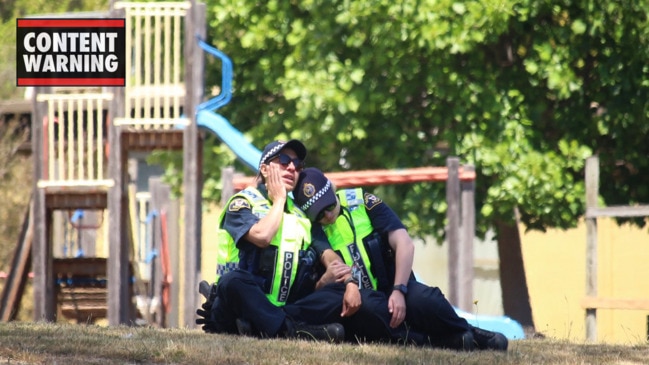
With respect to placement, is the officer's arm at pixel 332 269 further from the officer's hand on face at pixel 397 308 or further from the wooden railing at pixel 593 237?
the wooden railing at pixel 593 237

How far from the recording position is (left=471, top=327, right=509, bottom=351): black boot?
7.88 metres

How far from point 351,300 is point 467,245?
16.8ft

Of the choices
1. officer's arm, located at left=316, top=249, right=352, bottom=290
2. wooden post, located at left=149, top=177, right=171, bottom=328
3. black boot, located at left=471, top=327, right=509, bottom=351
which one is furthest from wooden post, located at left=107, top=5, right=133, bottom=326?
black boot, located at left=471, top=327, right=509, bottom=351

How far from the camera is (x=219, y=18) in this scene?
17.3 metres

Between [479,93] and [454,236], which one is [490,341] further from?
[479,93]

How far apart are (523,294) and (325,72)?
4019mm

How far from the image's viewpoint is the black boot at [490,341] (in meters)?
7.88

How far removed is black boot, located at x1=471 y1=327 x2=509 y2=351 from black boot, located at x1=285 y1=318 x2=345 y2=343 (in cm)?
A: 76

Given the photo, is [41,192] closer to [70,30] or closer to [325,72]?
[70,30]

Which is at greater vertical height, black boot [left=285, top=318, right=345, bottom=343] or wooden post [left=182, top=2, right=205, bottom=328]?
wooden post [left=182, top=2, right=205, bottom=328]

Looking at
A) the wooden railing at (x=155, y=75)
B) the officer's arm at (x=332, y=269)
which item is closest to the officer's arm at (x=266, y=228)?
the officer's arm at (x=332, y=269)

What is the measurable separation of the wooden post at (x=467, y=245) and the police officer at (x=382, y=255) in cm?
457

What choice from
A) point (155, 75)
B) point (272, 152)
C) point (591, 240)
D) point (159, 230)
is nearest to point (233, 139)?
point (155, 75)

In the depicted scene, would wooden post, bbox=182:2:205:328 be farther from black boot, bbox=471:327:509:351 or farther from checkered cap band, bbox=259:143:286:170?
black boot, bbox=471:327:509:351
